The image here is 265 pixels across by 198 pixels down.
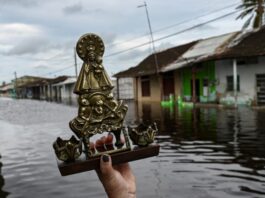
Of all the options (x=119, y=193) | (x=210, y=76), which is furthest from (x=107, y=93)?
(x=210, y=76)

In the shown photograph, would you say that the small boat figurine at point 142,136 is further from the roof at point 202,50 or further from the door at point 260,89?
the roof at point 202,50

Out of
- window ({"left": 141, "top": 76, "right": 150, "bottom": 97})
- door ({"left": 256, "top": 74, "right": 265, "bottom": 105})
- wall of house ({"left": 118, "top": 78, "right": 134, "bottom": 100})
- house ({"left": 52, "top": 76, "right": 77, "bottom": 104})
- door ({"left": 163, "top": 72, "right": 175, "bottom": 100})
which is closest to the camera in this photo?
door ({"left": 256, "top": 74, "right": 265, "bottom": 105})

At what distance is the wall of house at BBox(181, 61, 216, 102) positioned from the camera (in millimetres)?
28966

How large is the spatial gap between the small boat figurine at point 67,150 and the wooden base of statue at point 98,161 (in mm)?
45

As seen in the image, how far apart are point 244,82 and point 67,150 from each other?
25.0 metres

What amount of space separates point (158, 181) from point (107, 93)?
4.01m

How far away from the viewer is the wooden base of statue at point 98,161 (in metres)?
2.71

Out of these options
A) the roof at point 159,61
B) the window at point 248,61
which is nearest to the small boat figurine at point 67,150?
the window at point 248,61

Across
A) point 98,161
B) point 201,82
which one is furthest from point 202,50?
point 98,161

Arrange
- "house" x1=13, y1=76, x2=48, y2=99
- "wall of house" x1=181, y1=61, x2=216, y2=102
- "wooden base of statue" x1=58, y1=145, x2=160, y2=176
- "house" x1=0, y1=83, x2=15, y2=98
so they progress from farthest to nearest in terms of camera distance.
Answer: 1. "house" x1=0, y1=83, x2=15, y2=98
2. "house" x1=13, y1=76, x2=48, y2=99
3. "wall of house" x1=181, y1=61, x2=216, y2=102
4. "wooden base of statue" x1=58, y1=145, x2=160, y2=176

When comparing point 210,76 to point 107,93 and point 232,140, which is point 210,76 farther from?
point 107,93

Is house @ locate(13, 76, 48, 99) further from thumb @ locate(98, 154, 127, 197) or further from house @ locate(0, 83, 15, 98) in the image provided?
thumb @ locate(98, 154, 127, 197)

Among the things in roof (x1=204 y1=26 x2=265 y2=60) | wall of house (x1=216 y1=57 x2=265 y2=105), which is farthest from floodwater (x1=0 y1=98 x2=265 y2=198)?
wall of house (x1=216 y1=57 x2=265 y2=105)

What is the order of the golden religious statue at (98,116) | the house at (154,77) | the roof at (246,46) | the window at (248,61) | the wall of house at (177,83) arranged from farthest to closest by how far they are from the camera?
the house at (154,77)
the wall of house at (177,83)
the window at (248,61)
the roof at (246,46)
the golden religious statue at (98,116)
